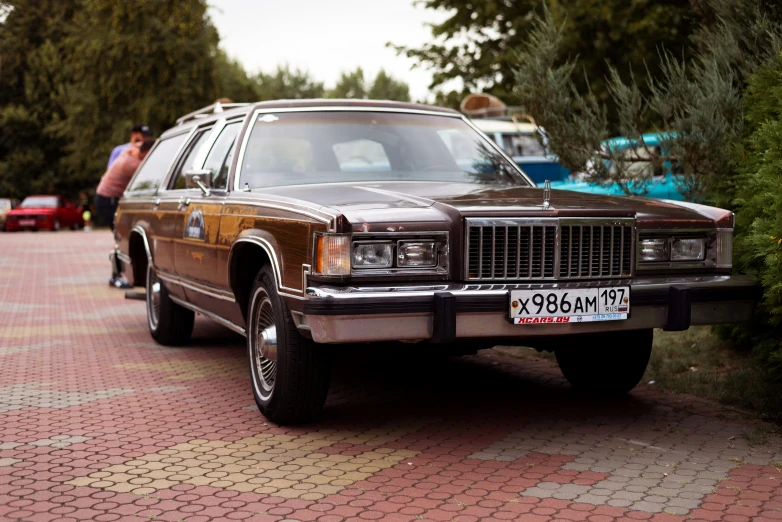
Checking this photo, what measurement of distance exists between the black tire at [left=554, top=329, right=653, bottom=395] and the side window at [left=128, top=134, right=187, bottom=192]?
386cm

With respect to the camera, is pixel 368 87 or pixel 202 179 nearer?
pixel 202 179

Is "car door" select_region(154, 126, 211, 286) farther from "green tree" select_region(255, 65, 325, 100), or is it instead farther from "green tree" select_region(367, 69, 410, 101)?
"green tree" select_region(367, 69, 410, 101)

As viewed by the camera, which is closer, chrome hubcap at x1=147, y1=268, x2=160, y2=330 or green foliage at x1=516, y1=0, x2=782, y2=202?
green foliage at x1=516, y1=0, x2=782, y2=202

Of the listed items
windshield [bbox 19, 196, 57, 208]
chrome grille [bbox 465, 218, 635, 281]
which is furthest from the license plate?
windshield [bbox 19, 196, 57, 208]

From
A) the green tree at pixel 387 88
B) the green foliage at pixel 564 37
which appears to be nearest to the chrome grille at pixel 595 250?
the green foliage at pixel 564 37

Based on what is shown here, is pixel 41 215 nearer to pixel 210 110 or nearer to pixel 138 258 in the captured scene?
pixel 138 258

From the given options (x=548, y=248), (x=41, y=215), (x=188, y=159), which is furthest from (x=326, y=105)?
(x=41, y=215)

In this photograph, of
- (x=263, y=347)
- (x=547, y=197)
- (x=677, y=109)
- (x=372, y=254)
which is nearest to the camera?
(x=372, y=254)

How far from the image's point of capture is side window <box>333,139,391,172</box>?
19.8ft

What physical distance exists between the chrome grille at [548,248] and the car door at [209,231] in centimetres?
182

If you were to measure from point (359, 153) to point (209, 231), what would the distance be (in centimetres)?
108

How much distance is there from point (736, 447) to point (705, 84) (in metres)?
3.22

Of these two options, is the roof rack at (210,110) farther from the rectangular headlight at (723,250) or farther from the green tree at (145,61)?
the green tree at (145,61)

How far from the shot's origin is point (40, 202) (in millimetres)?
40156
